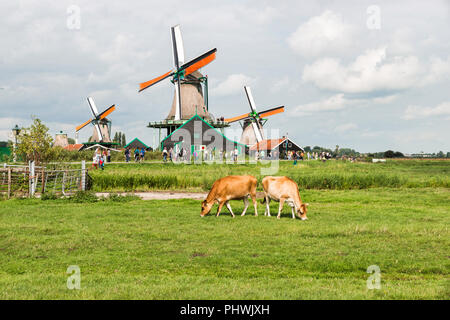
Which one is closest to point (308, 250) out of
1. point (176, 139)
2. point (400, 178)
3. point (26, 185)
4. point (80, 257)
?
point (80, 257)

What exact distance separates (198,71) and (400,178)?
142 feet

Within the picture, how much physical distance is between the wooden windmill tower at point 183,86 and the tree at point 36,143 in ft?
97.0

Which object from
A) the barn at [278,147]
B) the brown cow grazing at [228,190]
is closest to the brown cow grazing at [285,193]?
the brown cow grazing at [228,190]

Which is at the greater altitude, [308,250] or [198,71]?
[198,71]

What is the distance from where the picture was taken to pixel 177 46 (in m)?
62.9

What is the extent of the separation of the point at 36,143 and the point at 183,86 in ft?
115

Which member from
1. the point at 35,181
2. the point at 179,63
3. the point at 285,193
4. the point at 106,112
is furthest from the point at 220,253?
the point at 106,112

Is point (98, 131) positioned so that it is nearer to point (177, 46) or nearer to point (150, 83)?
point (150, 83)

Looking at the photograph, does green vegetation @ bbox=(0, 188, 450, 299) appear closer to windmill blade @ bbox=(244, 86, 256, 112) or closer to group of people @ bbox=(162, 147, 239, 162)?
group of people @ bbox=(162, 147, 239, 162)

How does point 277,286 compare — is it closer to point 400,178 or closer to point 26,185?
point 26,185

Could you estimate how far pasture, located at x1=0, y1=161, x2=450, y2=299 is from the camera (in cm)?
635

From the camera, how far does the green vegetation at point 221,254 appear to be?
6.33 m

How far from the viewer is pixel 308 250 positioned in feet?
31.5

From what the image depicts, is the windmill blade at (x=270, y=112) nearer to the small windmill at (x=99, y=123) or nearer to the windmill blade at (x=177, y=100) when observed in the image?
the windmill blade at (x=177, y=100)
